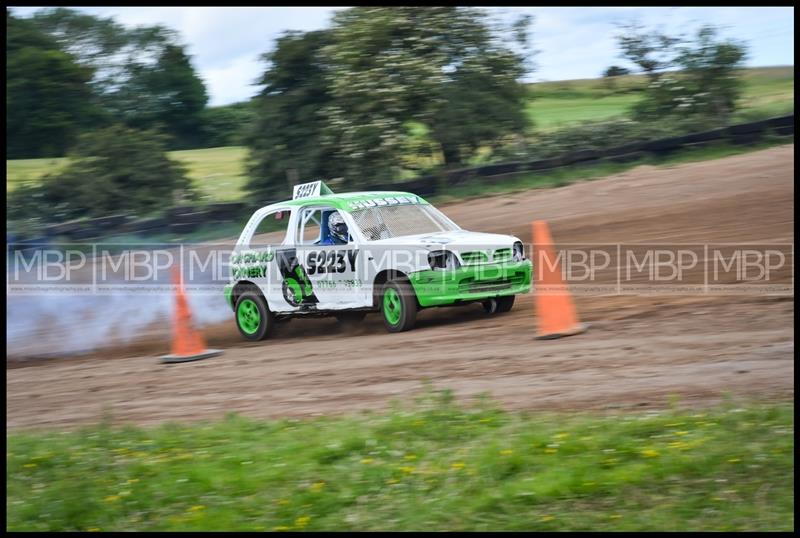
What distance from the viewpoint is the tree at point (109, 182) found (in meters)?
22.8

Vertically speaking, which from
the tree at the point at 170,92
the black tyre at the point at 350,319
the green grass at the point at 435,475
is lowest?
the green grass at the point at 435,475

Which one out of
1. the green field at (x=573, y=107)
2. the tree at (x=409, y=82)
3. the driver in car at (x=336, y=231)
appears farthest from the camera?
the green field at (x=573, y=107)

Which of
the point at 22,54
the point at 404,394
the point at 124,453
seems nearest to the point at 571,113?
the point at 22,54

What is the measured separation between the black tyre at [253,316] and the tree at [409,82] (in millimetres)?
9177

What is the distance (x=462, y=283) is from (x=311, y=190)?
2701 millimetres

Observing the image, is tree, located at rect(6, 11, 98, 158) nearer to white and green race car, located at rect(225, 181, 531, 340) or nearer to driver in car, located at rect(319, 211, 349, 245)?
white and green race car, located at rect(225, 181, 531, 340)

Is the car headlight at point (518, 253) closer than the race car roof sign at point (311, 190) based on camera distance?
Yes

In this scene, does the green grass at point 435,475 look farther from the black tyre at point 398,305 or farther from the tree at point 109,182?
the tree at point 109,182

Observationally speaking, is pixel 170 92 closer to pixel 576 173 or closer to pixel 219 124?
pixel 219 124

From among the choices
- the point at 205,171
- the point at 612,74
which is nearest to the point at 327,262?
the point at 612,74

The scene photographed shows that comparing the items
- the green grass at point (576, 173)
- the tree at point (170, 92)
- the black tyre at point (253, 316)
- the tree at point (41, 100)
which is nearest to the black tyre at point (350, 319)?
the black tyre at point (253, 316)

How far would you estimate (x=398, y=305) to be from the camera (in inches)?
442

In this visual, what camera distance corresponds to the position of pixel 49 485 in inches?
277

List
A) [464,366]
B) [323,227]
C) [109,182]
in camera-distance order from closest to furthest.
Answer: [464,366]
[323,227]
[109,182]
